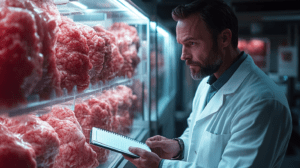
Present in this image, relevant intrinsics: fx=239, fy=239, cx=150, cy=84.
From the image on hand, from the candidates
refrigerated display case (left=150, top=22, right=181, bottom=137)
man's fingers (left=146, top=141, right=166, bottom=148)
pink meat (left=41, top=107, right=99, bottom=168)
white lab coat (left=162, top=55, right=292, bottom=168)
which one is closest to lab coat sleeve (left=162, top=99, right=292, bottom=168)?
white lab coat (left=162, top=55, right=292, bottom=168)

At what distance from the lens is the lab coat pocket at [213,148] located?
1356 mm

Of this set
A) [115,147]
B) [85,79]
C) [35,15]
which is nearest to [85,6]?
[85,79]

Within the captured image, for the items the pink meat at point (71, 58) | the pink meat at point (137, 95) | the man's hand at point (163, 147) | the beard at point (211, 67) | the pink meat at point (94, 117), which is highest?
the pink meat at point (71, 58)

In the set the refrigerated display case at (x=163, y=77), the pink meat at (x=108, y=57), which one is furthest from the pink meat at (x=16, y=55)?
the refrigerated display case at (x=163, y=77)

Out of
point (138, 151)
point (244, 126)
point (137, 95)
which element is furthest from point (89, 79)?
point (137, 95)

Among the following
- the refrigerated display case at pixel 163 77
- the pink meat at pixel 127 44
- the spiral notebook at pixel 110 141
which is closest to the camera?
the spiral notebook at pixel 110 141

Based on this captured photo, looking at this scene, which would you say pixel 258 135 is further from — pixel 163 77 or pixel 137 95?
pixel 163 77

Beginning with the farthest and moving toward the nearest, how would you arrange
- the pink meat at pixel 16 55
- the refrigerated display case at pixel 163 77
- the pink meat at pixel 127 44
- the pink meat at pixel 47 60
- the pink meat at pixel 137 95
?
the refrigerated display case at pixel 163 77 < the pink meat at pixel 137 95 < the pink meat at pixel 127 44 < the pink meat at pixel 47 60 < the pink meat at pixel 16 55

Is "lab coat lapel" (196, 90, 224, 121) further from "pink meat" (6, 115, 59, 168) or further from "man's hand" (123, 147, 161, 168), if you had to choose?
"pink meat" (6, 115, 59, 168)

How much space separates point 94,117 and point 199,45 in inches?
30.6

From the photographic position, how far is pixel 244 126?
1225 mm

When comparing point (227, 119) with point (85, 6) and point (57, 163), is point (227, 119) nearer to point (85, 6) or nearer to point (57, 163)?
point (57, 163)

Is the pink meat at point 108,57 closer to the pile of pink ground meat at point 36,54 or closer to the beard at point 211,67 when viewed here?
the pile of pink ground meat at point 36,54

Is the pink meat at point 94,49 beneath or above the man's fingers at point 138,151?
above
